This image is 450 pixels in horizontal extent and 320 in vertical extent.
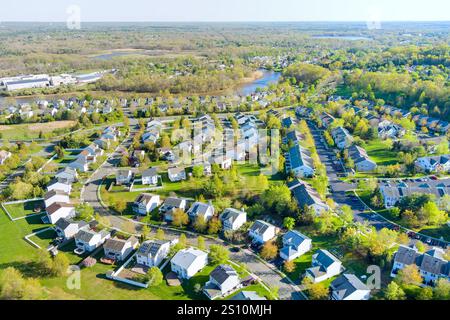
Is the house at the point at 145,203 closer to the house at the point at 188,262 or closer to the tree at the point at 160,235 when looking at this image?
the tree at the point at 160,235

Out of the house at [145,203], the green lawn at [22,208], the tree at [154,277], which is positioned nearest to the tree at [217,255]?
the tree at [154,277]

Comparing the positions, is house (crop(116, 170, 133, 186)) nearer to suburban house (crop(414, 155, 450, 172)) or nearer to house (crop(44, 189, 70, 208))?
house (crop(44, 189, 70, 208))

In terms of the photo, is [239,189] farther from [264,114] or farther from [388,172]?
[264,114]

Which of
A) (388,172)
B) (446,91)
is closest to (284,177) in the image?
(388,172)

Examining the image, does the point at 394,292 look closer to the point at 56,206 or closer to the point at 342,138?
the point at 56,206

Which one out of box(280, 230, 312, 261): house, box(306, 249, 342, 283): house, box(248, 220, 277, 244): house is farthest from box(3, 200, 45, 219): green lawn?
box(306, 249, 342, 283): house

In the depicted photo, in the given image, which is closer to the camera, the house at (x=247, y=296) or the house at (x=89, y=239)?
the house at (x=247, y=296)
